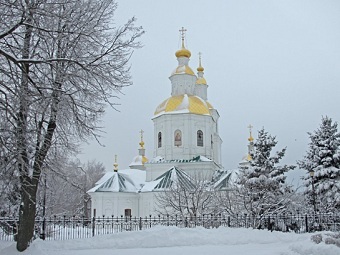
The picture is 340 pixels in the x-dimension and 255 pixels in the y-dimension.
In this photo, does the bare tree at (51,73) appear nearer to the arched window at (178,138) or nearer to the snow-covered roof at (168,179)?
the snow-covered roof at (168,179)

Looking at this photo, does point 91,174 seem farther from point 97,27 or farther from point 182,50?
point 97,27

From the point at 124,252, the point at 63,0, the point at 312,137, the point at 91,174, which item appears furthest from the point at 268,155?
the point at 91,174

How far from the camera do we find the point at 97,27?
10.2m

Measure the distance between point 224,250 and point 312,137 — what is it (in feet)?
52.6

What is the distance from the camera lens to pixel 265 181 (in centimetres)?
2248

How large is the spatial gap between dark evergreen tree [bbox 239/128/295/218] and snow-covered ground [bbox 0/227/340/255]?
20.8 feet

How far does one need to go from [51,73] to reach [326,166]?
20.0 m

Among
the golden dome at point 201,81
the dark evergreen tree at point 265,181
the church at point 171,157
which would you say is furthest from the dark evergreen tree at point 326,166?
the golden dome at point 201,81

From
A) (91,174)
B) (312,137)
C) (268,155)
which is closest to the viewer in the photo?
(268,155)

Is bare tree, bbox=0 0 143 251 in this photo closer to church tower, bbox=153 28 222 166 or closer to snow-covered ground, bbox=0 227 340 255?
snow-covered ground, bbox=0 227 340 255

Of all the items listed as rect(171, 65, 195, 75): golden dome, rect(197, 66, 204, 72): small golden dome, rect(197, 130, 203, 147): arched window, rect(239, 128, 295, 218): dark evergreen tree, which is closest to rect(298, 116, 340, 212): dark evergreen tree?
rect(239, 128, 295, 218): dark evergreen tree

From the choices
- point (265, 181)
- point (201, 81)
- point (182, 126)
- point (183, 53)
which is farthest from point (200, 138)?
point (265, 181)

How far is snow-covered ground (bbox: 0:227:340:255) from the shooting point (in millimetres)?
12039

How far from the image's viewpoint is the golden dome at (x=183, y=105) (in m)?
35.7
